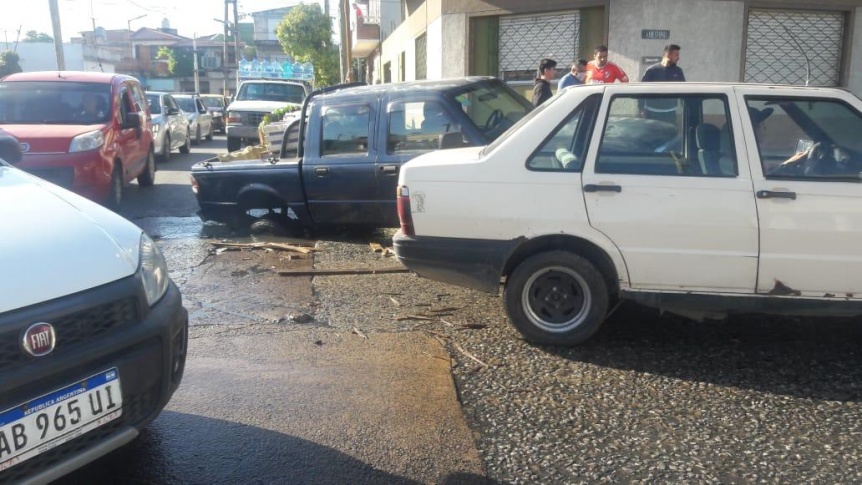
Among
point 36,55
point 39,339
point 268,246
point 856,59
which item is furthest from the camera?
point 36,55

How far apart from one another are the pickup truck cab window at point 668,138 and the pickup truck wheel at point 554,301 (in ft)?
2.25

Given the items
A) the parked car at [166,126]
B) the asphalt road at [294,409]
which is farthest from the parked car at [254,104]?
the asphalt road at [294,409]

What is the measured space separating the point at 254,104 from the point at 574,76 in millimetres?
10603

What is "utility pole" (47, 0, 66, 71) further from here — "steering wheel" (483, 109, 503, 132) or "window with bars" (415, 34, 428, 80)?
"steering wheel" (483, 109, 503, 132)

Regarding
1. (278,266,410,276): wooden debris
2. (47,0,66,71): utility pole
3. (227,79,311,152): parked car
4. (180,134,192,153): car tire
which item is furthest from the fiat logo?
(47,0,66,71): utility pole

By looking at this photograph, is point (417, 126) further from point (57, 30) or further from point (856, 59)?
point (57, 30)

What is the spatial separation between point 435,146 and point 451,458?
4019mm

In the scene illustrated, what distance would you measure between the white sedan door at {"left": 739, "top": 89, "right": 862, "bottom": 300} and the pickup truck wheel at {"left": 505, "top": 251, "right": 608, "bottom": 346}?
101cm

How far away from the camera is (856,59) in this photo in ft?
39.8

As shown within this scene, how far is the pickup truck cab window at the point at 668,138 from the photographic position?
438 cm

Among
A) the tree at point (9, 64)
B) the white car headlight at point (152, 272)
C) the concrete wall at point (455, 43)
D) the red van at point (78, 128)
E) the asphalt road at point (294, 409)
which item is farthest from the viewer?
the tree at point (9, 64)

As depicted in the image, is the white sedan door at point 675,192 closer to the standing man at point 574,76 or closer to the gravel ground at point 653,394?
the gravel ground at point 653,394

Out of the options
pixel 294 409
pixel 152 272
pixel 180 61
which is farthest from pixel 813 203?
pixel 180 61

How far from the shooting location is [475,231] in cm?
463
